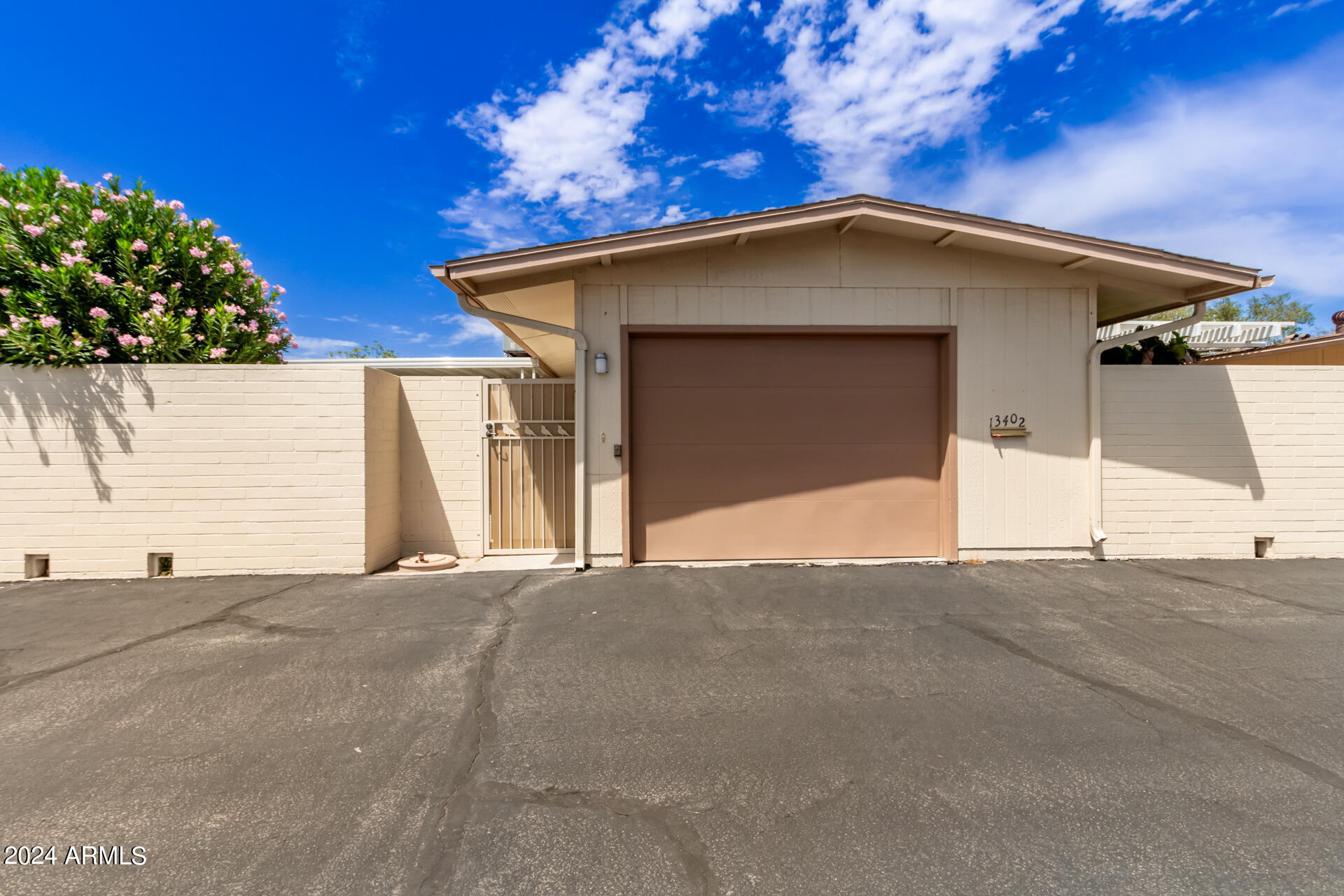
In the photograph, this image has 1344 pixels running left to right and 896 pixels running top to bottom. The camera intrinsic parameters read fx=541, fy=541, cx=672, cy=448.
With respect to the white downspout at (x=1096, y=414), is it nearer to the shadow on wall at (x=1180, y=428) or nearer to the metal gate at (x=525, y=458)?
the shadow on wall at (x=1180, y=428)

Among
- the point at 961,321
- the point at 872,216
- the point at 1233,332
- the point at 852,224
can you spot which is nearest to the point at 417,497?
the point at 852,224

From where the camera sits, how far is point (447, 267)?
15.9ft

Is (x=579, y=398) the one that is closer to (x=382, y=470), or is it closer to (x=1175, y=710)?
(x=382, y=470)

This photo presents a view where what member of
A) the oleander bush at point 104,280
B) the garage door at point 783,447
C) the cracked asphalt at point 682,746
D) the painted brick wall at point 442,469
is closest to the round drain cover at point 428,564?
the painted brick wall at point 442,469

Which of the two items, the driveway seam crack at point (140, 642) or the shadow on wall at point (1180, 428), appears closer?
the driveway seam crack at point (140, 642)

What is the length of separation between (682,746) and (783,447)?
3.59 m

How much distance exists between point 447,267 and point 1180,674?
5991 mm

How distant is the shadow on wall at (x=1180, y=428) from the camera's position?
5570mm

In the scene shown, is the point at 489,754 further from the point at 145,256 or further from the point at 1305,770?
the point at 145,256

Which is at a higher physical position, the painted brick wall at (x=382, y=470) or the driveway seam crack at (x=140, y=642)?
the painted brick wall at (x=382, y=470)

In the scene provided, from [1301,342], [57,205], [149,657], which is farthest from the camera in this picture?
[1301,342]

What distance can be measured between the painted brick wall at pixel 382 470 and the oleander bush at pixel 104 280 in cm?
216

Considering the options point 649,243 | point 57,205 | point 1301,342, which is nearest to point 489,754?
point 649,243

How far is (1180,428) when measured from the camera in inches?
220
